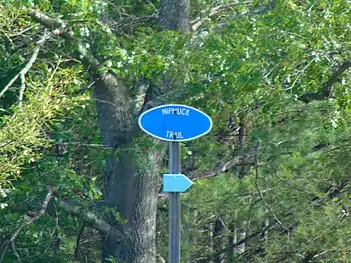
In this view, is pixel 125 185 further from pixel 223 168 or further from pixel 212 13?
pixel 212 13

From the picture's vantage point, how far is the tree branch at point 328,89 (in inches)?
364

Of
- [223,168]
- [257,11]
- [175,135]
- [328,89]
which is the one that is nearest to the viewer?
[175,135]

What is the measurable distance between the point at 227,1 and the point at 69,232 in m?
3.96

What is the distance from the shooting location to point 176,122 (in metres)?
6.16

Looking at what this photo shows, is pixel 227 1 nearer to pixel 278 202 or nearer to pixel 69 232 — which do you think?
pixel 278 202

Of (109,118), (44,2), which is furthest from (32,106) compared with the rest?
(109,118)

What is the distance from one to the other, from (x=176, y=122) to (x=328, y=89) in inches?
162

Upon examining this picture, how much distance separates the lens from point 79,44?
1027cm

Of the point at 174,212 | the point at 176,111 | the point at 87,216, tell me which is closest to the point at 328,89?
the point at 87,216

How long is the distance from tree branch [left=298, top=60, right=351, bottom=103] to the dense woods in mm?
23

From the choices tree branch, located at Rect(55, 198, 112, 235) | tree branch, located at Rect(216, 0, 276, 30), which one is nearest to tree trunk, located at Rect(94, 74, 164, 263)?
tree branch, located at Rect(55, 198, 112, 235)

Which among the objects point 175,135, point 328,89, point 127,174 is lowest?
point 175,135

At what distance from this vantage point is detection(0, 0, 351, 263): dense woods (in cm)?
932

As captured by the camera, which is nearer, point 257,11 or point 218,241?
point 257,11
